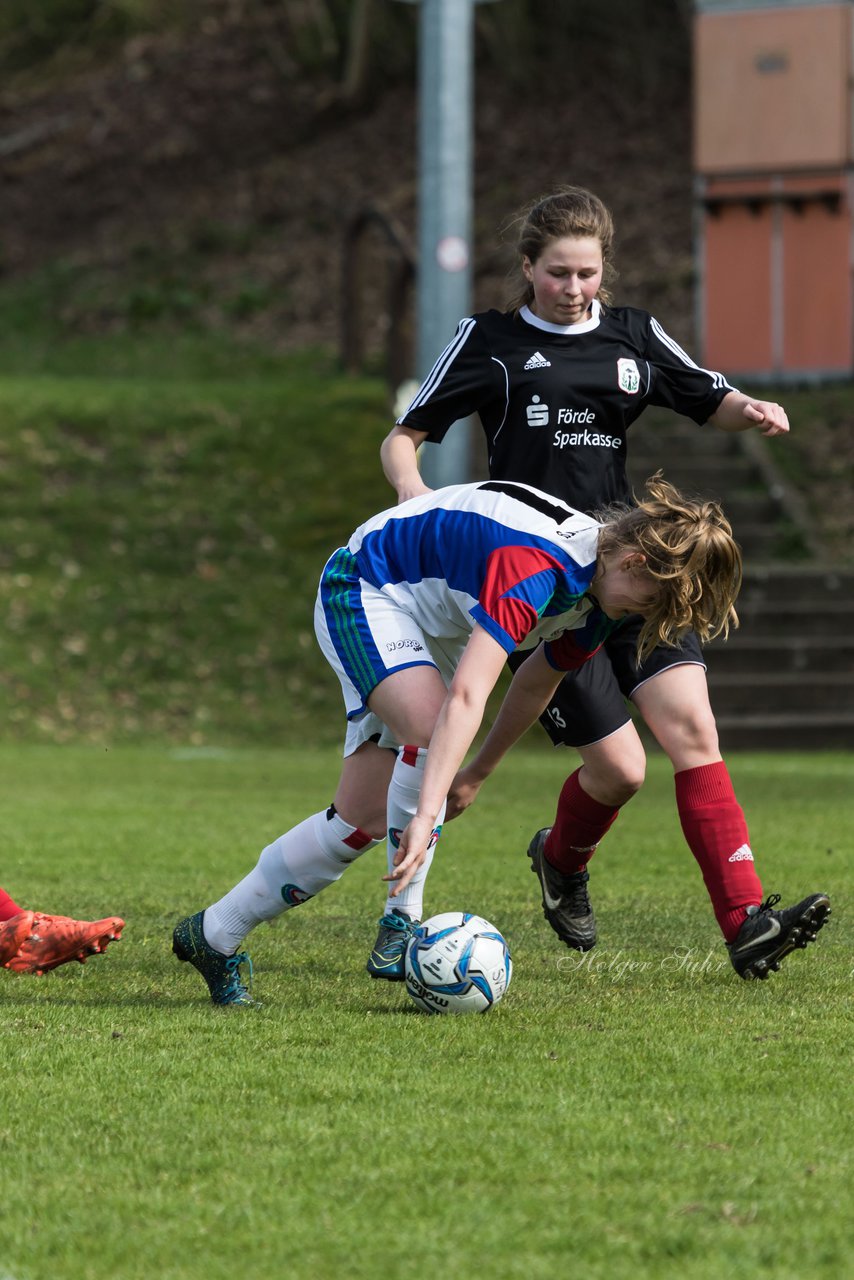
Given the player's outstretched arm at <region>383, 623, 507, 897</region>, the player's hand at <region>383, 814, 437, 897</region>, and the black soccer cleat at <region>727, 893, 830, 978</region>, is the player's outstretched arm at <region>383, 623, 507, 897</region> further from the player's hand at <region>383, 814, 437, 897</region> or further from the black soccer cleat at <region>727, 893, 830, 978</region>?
the black soccer cleat at <region>727, 893, 830, 978</region>

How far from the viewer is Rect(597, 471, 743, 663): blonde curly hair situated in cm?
441

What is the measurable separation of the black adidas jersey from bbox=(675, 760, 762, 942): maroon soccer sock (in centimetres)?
90

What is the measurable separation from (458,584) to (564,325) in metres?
1.20

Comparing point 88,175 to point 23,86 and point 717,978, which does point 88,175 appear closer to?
point 23,86

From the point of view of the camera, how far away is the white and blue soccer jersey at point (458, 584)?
4332 mm

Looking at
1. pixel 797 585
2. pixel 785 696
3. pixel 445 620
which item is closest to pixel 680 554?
pixel 445 620

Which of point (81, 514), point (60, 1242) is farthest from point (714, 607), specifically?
point (81, 514)

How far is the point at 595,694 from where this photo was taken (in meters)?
5.39

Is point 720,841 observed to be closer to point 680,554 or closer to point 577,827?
point 577,827

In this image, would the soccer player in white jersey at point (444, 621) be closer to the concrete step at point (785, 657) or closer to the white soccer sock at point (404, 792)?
the white soccer sock at point (404, 792)

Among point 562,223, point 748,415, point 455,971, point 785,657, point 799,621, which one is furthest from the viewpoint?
point 799,621

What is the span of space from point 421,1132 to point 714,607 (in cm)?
170

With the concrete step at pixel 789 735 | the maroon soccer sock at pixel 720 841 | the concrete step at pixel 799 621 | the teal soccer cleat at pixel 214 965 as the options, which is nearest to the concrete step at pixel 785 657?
the concrete step at pixel 799 621

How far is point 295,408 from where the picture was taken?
17.1 metres
